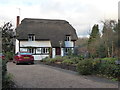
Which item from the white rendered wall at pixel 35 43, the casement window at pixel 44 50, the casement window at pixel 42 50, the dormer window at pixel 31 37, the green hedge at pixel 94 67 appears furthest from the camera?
the dormer window at pixel 31 37

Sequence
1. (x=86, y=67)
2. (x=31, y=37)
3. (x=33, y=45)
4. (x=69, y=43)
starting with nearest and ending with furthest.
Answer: (x=86, y=67), (x=33, y=45), (x=31, y=37), (x=69, y=43)

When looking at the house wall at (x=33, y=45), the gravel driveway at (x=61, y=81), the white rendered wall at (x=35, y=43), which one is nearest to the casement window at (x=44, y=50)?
the house wall at (x=33, y=45)

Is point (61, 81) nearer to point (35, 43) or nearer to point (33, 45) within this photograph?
point (33, 45)

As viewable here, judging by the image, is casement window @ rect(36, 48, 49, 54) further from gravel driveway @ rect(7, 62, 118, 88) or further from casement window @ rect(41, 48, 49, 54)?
gravel driveway @ rect(7, 62, 118, 88)

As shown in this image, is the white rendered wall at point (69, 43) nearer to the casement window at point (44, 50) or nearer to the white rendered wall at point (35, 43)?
the white rendered wall at point (35, 43)

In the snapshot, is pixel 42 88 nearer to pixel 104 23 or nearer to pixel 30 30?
pixel 104 23

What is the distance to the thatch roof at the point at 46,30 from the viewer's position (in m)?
40.0

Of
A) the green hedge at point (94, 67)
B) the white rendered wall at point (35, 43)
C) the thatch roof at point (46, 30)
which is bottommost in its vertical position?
the green hedge at point (94, 67)

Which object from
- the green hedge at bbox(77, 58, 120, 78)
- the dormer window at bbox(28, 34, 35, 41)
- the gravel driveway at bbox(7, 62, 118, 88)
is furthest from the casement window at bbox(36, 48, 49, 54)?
the gravel driveway at bbox(7, 62, 118, 88)

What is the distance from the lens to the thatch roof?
1576 inches

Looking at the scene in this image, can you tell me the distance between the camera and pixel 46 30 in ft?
139

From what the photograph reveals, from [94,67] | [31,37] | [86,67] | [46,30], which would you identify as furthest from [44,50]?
[86,67]

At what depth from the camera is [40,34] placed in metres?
40.7

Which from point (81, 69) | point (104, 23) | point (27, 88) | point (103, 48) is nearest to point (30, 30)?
point (104, 23)
